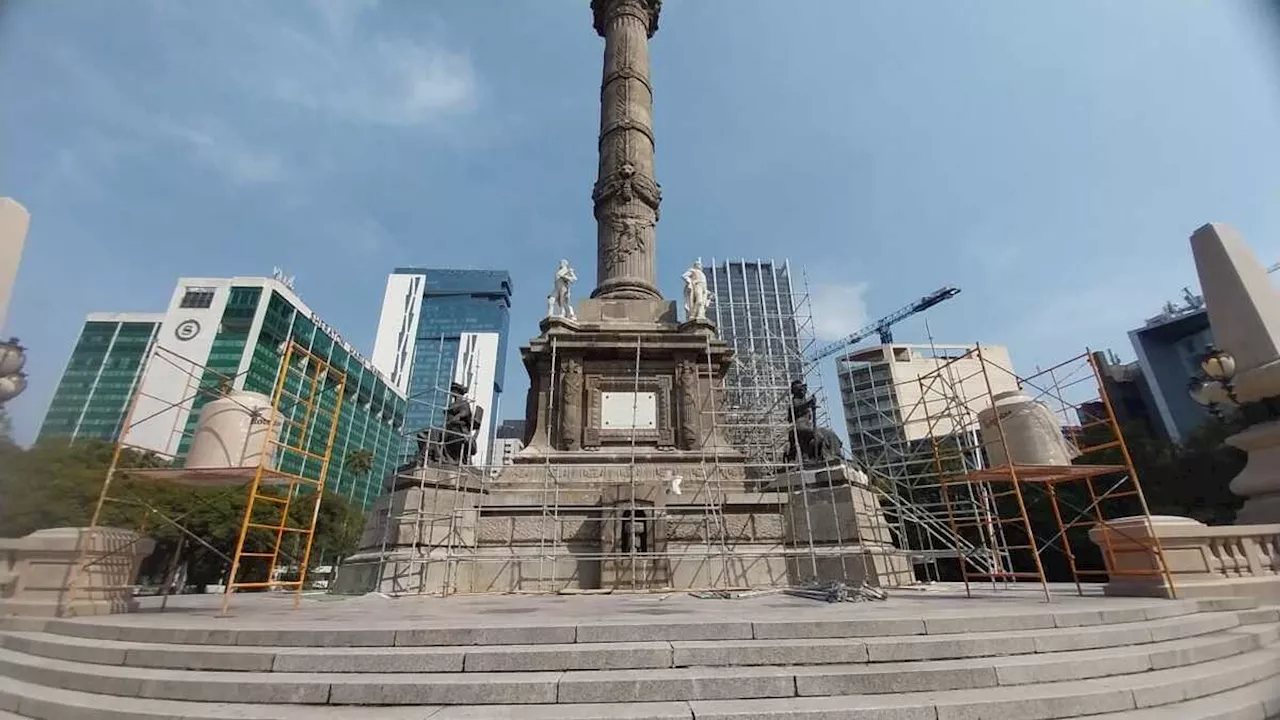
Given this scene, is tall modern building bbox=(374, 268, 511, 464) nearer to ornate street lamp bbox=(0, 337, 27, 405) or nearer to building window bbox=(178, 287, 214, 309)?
building window bbox=(178, 287, 214, 309)

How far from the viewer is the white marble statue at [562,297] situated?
1625cm

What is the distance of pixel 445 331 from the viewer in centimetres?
14612

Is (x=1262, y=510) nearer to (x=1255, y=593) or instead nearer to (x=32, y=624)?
(x=1255, y=593)

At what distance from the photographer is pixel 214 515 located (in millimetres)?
24875

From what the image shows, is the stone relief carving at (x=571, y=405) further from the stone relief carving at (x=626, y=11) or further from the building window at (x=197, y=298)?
the building window at (x=197, y=298)

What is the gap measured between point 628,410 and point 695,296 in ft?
13.9

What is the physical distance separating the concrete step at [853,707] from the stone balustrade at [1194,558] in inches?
138

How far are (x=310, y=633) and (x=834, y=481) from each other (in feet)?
32.0

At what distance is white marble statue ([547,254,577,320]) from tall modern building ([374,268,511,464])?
90217mm

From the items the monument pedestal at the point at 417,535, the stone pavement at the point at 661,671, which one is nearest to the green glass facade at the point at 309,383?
the monument pedestal at the point at 417,535

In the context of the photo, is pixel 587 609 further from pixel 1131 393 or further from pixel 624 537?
pixel 1131 393

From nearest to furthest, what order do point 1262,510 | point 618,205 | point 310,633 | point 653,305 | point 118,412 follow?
point 310,633, point 1262,510, point 653,305, point 618,205, point 118,412

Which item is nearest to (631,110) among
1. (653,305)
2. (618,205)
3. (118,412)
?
(618,205)

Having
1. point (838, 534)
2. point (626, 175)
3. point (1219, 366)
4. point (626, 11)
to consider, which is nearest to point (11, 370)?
point (838, 534)
